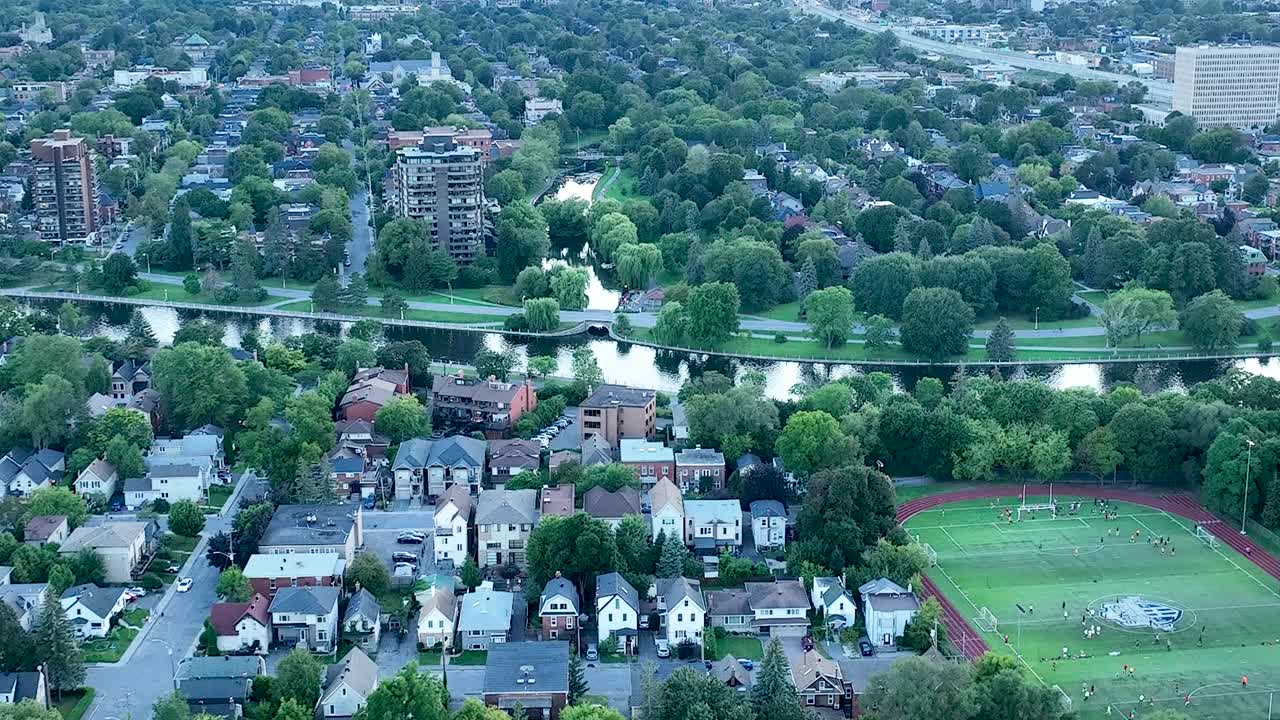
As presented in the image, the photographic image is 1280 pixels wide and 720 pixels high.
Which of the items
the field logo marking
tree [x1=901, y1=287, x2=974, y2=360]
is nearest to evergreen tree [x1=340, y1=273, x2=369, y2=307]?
tree [x1=901, y1=287, x2=974, y2=360]

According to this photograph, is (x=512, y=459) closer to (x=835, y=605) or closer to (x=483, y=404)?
(x=483, y=404)

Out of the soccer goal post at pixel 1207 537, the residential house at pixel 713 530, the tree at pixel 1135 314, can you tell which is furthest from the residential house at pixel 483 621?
the tree at pixel 1135 314

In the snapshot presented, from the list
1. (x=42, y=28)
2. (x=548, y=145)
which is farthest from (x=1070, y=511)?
(x=42, y=28)

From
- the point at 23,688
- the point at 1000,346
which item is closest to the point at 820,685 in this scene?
the point at 23,688

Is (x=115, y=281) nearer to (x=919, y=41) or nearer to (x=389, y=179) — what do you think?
(x=389, y=179)

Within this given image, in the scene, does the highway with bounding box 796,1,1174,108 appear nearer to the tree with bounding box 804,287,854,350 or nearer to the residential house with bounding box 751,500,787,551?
the tree with bounding box 804,287,854,350
